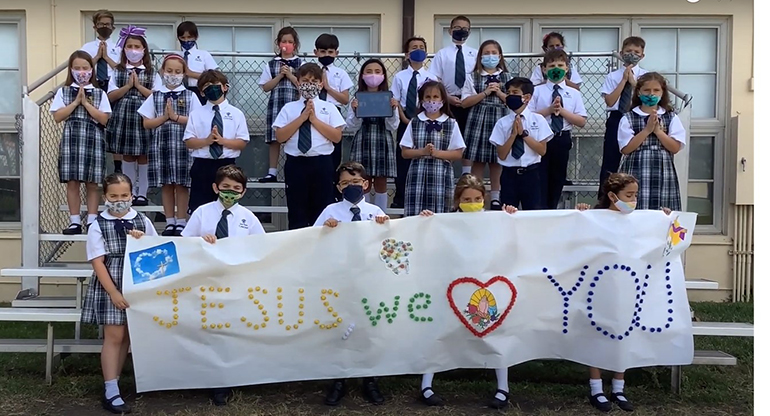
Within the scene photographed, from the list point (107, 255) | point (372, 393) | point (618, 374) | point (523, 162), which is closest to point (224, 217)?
point (107, 255)

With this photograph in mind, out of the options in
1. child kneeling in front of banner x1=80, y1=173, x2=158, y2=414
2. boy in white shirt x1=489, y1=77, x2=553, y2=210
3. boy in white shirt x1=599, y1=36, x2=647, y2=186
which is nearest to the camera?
child kneeling in front of banner x1=80, y1=173, x2=158, y2=414

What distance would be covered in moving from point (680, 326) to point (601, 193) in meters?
1.04

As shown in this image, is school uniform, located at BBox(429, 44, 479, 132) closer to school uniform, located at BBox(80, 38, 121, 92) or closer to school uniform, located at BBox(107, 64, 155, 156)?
school uniform, located at BBox(107, 64, 155, 156)

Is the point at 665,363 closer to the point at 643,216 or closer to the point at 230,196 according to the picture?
the point at 643,216

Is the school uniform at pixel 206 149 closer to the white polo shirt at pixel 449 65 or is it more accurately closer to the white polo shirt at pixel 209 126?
the white polo shirt at pixel 209 126

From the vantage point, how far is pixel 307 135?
5766mm

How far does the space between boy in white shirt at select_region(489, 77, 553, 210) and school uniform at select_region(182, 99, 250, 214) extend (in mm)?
2204

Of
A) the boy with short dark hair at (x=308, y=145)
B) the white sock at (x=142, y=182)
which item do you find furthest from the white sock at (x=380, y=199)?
the white sock at (x=142, y=182)

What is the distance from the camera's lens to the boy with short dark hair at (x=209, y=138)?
5762 millimetres

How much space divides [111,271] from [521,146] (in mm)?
3323

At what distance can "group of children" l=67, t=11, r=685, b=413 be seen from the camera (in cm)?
561

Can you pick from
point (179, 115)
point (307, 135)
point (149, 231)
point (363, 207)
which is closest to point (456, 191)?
point (363, 207)

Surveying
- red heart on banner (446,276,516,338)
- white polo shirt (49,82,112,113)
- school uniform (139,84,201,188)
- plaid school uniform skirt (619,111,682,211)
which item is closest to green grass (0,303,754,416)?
red heart on banner (446,276,516,338)

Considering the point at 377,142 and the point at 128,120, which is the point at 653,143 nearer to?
the point at 377,142
